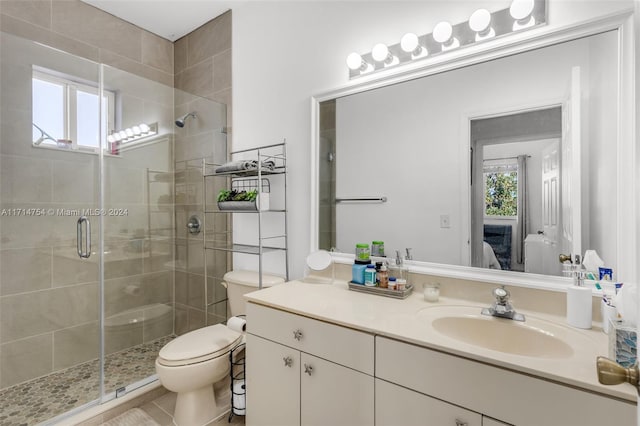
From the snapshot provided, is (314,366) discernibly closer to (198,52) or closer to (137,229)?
(137,229)

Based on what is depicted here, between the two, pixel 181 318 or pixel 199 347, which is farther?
pixel 181 318

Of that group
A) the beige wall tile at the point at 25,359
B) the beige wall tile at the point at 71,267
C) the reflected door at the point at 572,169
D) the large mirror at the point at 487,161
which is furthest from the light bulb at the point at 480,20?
the beige wall tile at the point at 25,359

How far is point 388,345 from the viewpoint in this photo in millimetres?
1059

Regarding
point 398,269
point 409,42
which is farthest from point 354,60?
point 398,269

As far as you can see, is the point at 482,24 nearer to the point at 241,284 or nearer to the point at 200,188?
the point at 241,284

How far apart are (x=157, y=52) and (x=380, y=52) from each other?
2.07 m

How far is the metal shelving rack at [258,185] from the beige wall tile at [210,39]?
2.81 feet

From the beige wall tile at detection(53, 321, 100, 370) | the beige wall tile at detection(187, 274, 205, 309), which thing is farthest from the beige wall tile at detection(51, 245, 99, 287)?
the beige wall tile at detection(187, 274, 205, 309)

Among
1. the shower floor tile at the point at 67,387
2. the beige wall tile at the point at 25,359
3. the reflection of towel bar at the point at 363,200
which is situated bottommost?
the shower floor tile at the point at 67,387

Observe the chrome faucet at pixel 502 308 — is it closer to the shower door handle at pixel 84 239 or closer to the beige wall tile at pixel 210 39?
the shower door handle at pixel 84 239

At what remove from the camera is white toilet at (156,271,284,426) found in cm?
156

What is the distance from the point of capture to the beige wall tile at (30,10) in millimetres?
1922

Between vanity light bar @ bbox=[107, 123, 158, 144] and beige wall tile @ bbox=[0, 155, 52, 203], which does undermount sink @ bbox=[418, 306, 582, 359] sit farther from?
beige wall tile @ bbox=[0, 155, 52, 203]

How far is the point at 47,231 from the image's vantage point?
191 cm
